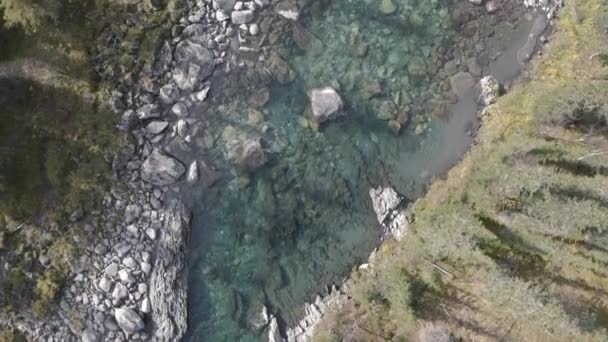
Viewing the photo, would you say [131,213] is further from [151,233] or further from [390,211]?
[390,211]

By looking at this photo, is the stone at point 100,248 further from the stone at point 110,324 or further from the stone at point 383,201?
the stone at point 383,201

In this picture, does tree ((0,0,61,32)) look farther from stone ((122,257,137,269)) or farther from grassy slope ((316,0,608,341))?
grassy slope ((316,0,608,341))

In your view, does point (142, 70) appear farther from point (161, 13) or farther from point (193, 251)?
point (193, 251)

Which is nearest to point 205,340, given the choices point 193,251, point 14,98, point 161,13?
point 193,251

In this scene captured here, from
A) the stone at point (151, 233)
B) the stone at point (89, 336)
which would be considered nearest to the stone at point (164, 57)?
the stone at point (151, 233)

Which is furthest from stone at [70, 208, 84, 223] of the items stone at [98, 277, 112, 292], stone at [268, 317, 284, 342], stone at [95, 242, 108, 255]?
stone at [268, 317, 284, 342]

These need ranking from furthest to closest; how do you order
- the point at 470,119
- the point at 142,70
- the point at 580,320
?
the point at 470,119 → the point at 142,70 → the point at 580,320
